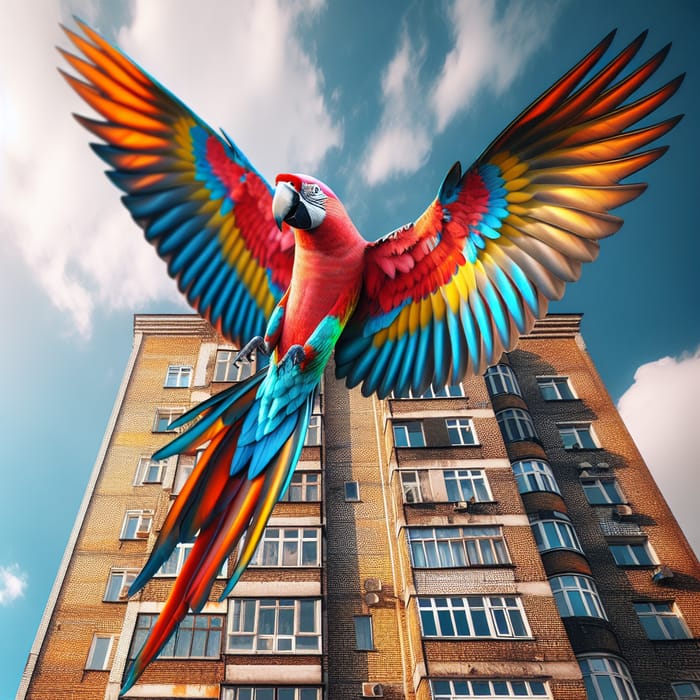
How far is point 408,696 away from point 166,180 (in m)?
13.9

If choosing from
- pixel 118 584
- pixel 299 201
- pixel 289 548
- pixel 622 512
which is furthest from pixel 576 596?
pixel 299 201

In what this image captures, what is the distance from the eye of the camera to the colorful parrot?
3.82 metres

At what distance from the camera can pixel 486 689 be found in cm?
1316

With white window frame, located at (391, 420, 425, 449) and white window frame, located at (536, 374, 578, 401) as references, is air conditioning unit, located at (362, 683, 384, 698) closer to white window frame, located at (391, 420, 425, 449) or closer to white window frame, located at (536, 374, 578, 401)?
white window frame, located at (391, 420, 425, 449)

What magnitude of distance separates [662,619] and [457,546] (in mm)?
6314

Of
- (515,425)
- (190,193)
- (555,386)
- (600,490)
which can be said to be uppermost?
(555,386)

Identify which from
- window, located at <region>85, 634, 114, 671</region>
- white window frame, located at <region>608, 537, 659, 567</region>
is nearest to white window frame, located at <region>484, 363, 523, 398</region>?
white window frame, located at <region>608, 537, 659, 567</region>

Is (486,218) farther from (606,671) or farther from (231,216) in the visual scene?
(606,671)

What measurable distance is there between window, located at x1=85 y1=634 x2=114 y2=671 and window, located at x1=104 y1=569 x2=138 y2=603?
968mm

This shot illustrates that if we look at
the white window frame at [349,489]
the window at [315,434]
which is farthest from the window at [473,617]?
the window at [315,434]

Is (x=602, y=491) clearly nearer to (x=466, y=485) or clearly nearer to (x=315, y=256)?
(x=466, y=485)

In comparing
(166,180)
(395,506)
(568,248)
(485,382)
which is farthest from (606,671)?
(166,180)

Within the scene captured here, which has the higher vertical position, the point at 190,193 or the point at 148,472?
the point at 148,472

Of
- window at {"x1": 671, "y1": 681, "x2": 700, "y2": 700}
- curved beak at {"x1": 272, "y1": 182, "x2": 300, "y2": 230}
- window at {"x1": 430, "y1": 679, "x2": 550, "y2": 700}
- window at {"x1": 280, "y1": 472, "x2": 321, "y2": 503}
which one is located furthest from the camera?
window at {"x1": 280, "y1": 472, "x2": 321, "y2": 503}
